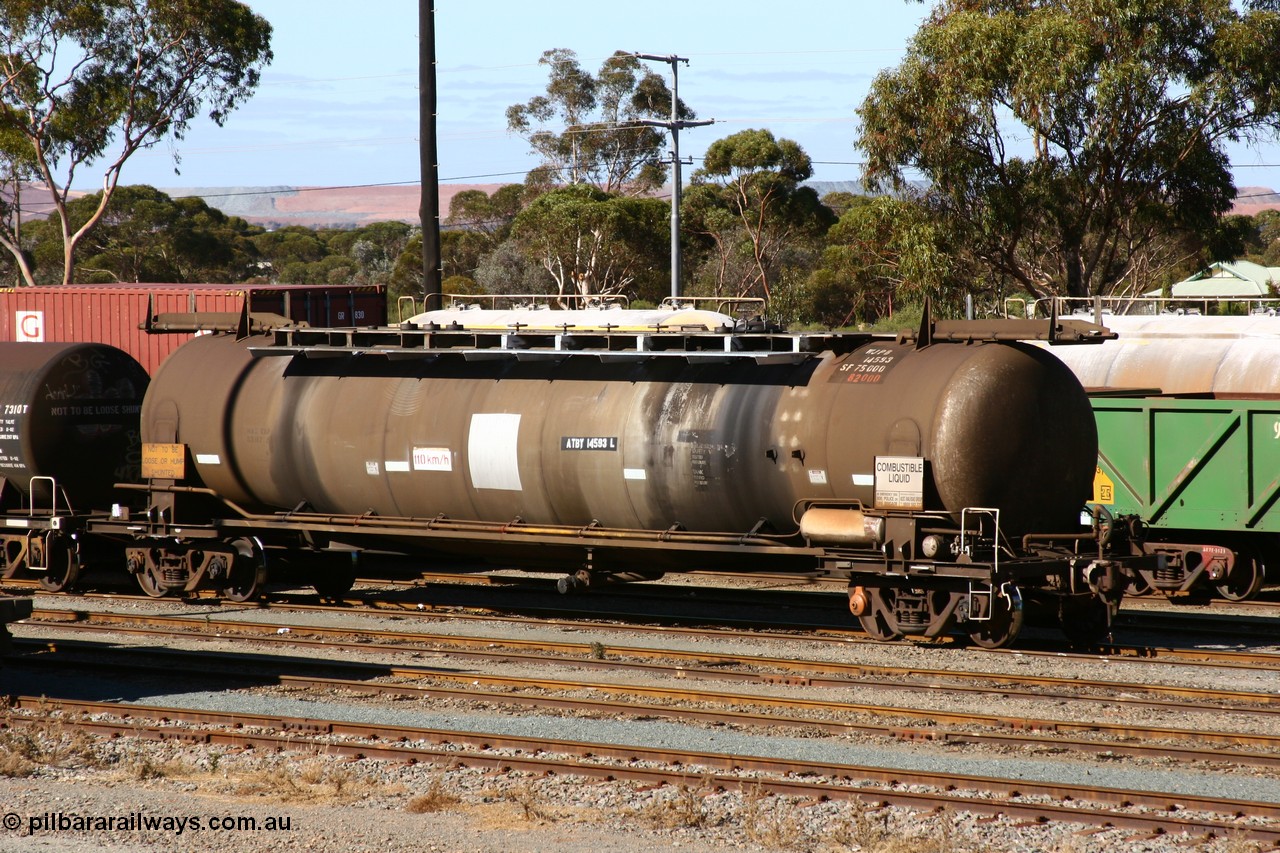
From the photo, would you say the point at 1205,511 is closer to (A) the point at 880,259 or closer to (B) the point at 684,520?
(B) the point at 684,520

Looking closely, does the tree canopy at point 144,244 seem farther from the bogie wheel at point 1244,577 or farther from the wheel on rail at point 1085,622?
the wheel on rail at point 1085,622

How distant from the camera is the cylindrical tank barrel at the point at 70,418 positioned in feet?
64.4

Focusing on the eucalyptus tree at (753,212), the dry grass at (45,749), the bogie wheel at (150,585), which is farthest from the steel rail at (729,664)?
the eucalyptus tree at (753,212)

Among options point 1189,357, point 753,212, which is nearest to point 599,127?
point 753,212

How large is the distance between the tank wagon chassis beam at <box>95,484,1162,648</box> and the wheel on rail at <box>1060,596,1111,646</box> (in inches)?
0.5

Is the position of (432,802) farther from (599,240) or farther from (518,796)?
(599,240)

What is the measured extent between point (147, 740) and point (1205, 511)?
14.3 meters

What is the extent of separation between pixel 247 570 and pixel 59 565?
11.2 ft

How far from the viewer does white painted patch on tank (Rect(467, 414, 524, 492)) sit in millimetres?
16891

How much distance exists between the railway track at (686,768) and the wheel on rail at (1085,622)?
19.4ft

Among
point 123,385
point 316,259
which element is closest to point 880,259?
point 123,385

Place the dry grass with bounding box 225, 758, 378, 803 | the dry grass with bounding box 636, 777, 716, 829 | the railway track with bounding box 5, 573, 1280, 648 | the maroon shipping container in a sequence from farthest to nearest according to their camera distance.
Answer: the maroon shipping container
the railway track with bounding box 5, 573, 1280, 648
the dry grass with bounding box 225, 758, 378, 803
the dry grass with bounding box 636, 777, 716, 829

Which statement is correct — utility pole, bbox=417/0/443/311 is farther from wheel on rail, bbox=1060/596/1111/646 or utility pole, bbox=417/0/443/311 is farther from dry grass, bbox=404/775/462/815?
dry grass, bbox=404/775/462/815

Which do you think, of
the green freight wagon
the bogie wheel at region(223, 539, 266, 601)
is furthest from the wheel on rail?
the bogie wheel at region(223, 539, 266, 601)
